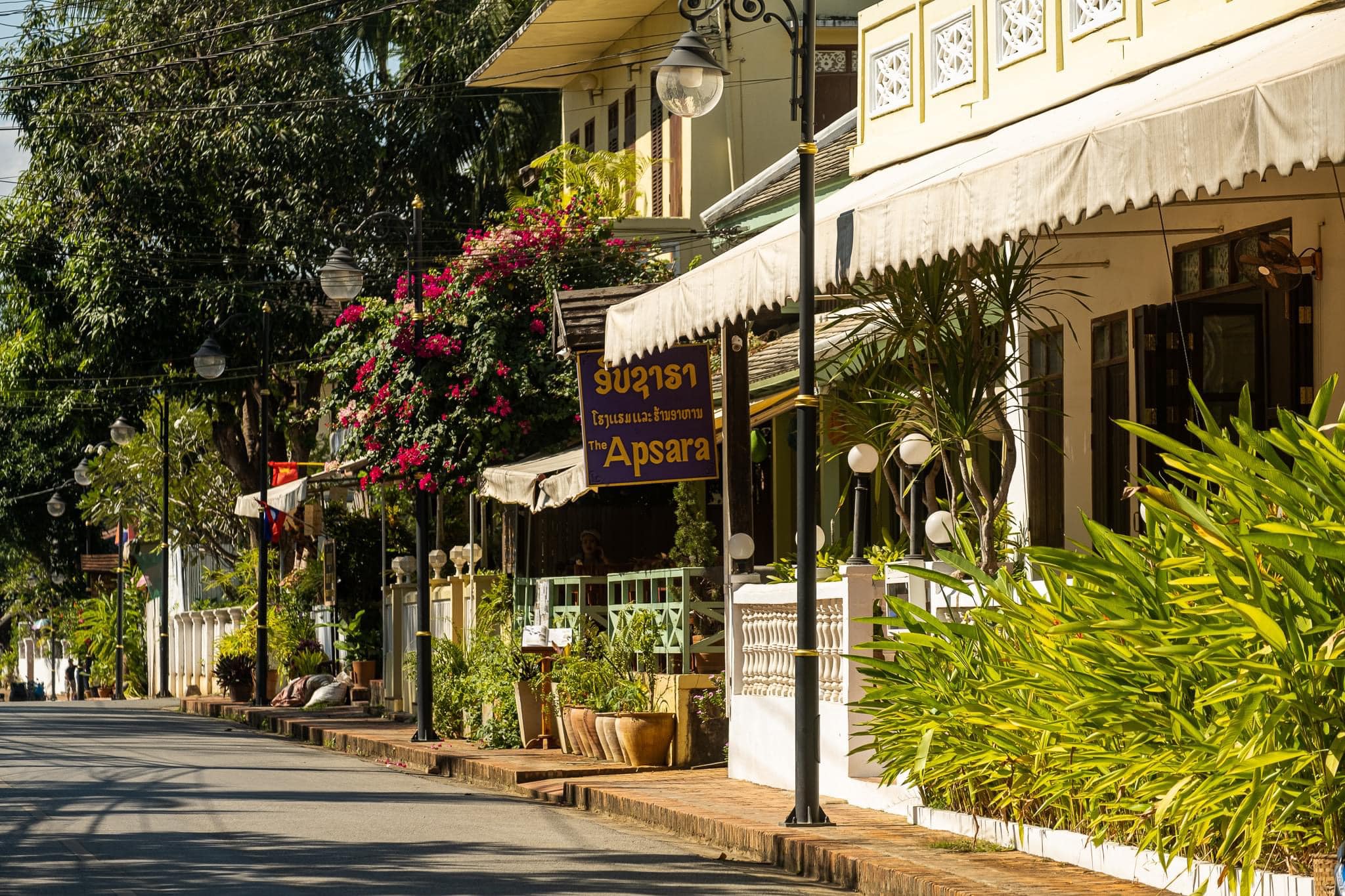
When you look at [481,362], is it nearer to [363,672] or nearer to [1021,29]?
[363,672]

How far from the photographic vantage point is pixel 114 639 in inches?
2069

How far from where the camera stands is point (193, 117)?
37719mm

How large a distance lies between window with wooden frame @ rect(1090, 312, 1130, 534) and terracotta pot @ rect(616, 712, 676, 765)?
406cm

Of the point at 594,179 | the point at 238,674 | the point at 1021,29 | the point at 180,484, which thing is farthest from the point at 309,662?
the point at 1021,29

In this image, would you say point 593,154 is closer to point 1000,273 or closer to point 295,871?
point 1000,273

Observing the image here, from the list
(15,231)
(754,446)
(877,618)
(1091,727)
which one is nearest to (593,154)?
(754,446)

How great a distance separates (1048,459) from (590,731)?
4788mm

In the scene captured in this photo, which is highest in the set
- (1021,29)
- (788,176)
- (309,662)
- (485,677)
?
(788,176)

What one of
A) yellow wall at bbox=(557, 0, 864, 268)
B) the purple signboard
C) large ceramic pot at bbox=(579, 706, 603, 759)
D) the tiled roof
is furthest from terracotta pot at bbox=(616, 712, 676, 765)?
yellow wall at bbox=(557, 0, 864, 268)

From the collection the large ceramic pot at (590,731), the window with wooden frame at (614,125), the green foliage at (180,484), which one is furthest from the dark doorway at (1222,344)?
the green foliage at (180,484)

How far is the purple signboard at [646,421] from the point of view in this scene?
53.2ft

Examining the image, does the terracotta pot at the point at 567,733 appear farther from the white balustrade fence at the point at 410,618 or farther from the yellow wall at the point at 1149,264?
the yellow wall at the point at 1149,264

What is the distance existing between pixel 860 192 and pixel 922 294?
4.98 feet

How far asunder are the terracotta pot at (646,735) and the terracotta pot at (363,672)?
14.9 m
